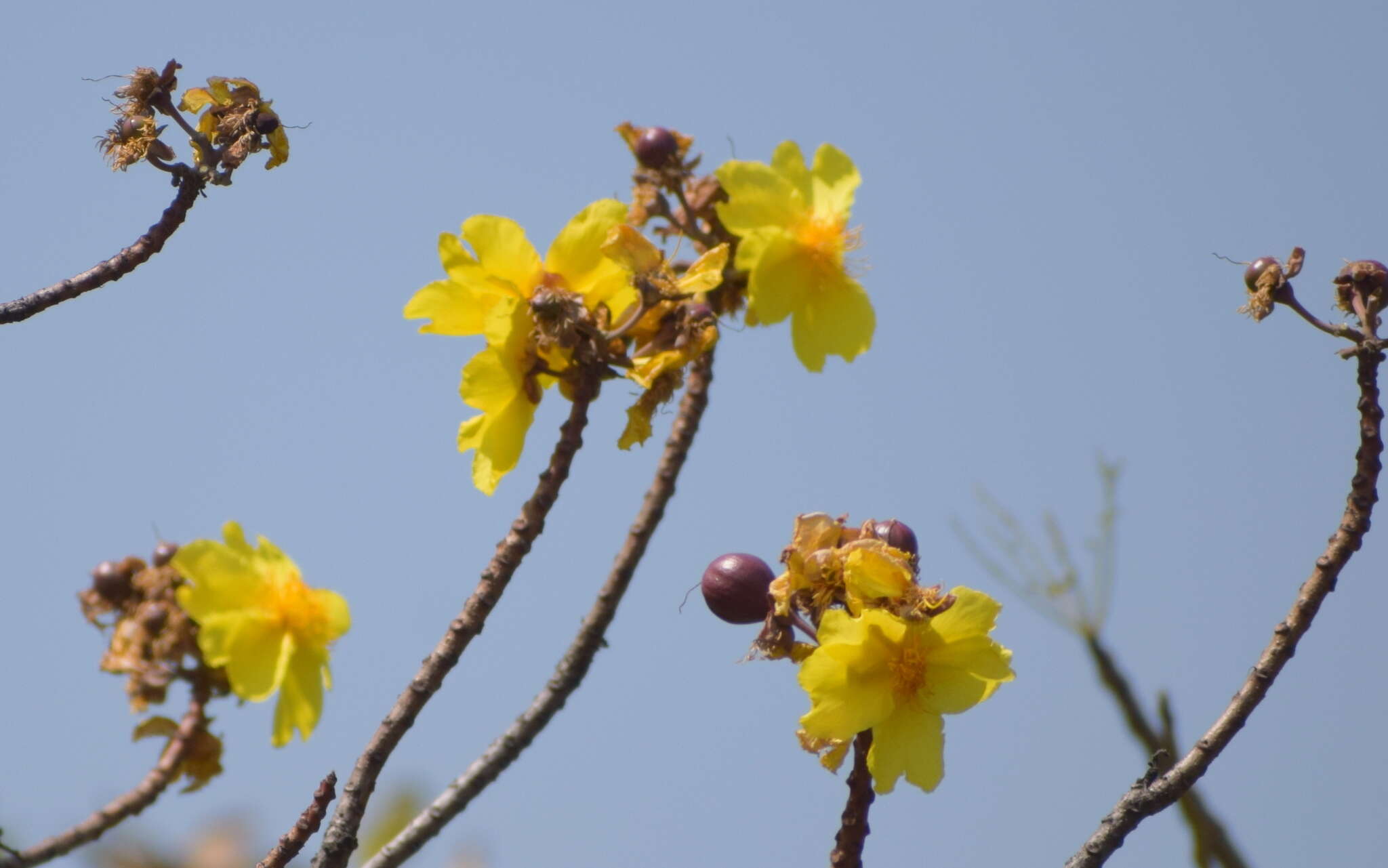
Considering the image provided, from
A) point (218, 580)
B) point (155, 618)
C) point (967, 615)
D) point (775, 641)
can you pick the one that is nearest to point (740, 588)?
point (775, 641)

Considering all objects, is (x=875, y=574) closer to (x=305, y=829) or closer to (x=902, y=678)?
(x=902, y=678)

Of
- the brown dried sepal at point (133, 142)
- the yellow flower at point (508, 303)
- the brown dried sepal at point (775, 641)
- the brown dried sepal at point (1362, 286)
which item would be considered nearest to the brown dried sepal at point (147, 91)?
the brown dried sepal at point (133, 142)

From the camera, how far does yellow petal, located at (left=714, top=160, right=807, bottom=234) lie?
10.8 ft

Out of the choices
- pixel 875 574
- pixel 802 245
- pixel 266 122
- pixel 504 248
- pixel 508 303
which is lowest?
pixel 875 574

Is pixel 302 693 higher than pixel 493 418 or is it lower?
lower

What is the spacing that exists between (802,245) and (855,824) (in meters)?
1.35

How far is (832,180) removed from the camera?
3412mm

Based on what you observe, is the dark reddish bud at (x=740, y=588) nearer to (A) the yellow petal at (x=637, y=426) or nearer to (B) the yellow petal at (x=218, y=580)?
(A) the yellow petal at (x=637, y=426)

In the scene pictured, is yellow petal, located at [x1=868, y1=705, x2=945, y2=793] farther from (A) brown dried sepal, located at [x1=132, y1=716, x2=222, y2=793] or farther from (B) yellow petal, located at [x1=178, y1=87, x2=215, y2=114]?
(B) yellow petal, located at [x1=178, y1=87, x2=215, y2=114]

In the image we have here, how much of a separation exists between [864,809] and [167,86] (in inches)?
101

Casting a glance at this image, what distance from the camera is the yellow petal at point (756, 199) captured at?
330 cm

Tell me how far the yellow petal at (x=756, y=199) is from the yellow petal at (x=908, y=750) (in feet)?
3.93

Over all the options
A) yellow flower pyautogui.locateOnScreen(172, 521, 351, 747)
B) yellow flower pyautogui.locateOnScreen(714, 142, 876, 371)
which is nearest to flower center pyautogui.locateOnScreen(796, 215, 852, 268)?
Result: yellow flower pyautogui.locateOnScreen(714, 142, 876, 371)

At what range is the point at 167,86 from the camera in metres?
3.66
